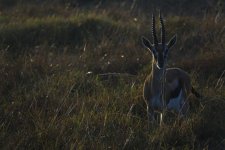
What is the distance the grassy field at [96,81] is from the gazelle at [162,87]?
0.16m

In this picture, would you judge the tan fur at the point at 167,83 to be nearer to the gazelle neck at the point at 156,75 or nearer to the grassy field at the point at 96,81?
the gazelle neck at the point at 156,75

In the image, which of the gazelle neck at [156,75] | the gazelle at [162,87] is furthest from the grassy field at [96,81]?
the gazelle neck at [156,75]

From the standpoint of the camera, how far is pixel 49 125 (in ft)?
17.6

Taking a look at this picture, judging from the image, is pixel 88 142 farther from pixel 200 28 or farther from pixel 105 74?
pixel 200 28

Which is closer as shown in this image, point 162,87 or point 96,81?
point 162,87

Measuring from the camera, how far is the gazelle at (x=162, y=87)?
6.15 metres

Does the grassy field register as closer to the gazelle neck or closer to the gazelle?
the gazelle

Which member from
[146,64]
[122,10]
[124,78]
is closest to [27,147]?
[124,78]

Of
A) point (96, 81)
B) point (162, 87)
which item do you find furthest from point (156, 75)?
point (96, 81)

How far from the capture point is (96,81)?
7.38m

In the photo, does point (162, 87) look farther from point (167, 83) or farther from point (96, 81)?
point (96, 81)

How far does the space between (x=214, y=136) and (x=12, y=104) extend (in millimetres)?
2104

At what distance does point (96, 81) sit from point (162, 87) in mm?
1329

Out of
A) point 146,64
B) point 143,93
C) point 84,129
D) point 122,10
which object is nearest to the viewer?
point 84,129
